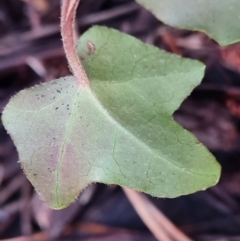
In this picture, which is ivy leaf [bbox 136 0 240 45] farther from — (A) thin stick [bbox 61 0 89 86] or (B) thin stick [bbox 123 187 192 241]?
(B) thin stick [bbox 123 187 192 241]

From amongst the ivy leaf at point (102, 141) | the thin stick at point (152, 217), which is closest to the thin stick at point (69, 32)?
the ivy leaf at point (102, 141)

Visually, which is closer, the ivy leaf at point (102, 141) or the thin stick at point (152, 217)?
the ivy leaf at point (102, 141)

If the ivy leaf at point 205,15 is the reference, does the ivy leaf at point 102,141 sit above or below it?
below

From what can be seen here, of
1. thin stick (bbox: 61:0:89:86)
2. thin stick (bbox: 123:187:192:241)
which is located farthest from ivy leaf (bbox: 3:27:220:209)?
thin stick (bbox: 123:187:192:241)

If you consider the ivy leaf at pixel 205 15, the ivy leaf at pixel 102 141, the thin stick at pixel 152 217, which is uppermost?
the ivy leaf at pixel 205 15

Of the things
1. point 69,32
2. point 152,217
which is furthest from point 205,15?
point 152,217

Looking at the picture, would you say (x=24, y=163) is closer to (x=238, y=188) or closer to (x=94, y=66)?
(x=94, y=66)

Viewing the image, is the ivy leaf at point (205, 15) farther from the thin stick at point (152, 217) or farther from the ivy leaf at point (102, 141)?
the thin stick at point (152, 217)
